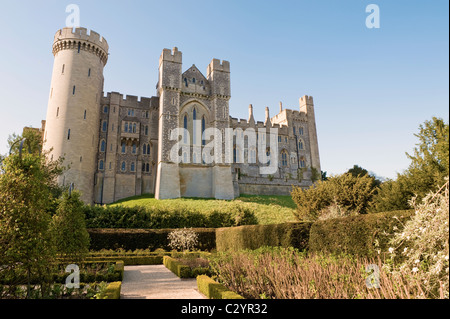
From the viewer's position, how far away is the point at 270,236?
11.7 m

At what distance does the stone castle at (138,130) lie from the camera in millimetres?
30812

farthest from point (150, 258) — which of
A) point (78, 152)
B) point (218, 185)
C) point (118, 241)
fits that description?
point (78, 152)

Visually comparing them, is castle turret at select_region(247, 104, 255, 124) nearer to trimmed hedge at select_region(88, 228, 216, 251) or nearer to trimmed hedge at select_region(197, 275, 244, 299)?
trimmed hedge at select_region(88, 228, 216, 251)

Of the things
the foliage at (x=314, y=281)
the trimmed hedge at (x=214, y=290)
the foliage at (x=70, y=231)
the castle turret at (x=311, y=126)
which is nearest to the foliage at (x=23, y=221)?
the foliage at (x=70, y=231)

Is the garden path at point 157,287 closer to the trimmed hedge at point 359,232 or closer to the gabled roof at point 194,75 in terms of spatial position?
the trimmed hedge at point 359,232

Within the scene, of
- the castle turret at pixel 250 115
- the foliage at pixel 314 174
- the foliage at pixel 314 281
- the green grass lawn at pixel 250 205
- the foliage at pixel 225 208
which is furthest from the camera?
the foliage at pixel 314 174

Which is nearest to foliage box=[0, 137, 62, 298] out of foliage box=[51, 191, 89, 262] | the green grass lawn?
foliage box=[51, 191, 89, 262]

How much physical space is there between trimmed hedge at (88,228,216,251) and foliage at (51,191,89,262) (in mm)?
8600

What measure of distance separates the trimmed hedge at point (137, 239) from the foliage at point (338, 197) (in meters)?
6.41

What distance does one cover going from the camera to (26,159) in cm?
638

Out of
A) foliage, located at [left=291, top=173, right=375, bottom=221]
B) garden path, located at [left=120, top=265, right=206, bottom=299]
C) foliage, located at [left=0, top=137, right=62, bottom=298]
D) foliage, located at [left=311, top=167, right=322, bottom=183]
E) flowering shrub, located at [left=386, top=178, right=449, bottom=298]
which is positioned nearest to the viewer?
flowering shrub, located at [left=386, top=178, right=449, bottom=298]

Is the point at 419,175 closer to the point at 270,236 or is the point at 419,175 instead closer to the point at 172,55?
the point at 270,236

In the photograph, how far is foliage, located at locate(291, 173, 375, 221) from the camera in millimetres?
17234
